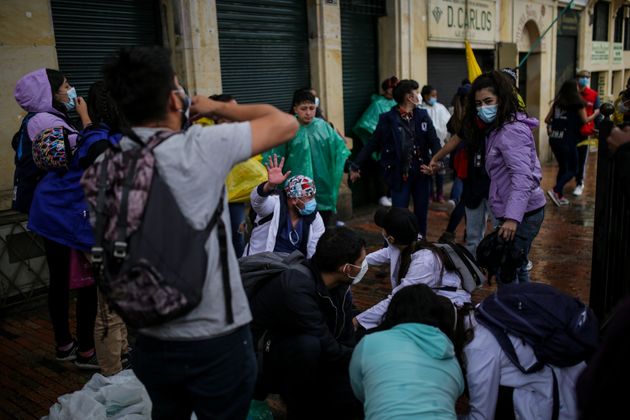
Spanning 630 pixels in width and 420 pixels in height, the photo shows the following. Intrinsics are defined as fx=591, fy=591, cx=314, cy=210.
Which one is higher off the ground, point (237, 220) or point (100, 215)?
point (100, 215)

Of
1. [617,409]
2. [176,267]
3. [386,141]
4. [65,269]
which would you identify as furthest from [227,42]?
[617,409]

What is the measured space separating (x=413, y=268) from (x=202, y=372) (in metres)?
2.01

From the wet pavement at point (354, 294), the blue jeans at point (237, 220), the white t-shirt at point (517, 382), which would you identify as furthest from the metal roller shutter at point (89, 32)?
the white t-shirt at point (517, 382)

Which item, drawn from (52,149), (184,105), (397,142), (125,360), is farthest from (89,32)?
(184,105)

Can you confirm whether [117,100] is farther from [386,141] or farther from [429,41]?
[429,41]

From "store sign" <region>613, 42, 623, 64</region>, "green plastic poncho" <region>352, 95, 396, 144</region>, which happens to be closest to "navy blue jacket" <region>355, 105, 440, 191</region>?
"green plastic poncho" <region>352, 95, 396, 144</region>

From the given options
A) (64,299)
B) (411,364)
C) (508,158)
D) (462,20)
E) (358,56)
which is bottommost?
(64,299)

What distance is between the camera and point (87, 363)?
375 centimetres

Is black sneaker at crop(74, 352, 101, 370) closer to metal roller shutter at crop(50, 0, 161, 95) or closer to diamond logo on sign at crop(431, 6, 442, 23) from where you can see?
metal roller shutter at crop(50, 0, 161, 95)

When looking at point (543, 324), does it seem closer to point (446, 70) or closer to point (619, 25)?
point (446, 70)

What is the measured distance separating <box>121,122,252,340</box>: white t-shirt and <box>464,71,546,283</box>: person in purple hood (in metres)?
2.47

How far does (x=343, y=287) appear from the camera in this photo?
3.00 meters

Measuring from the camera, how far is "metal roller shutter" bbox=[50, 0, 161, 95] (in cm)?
535

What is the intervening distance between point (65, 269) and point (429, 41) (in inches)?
302
